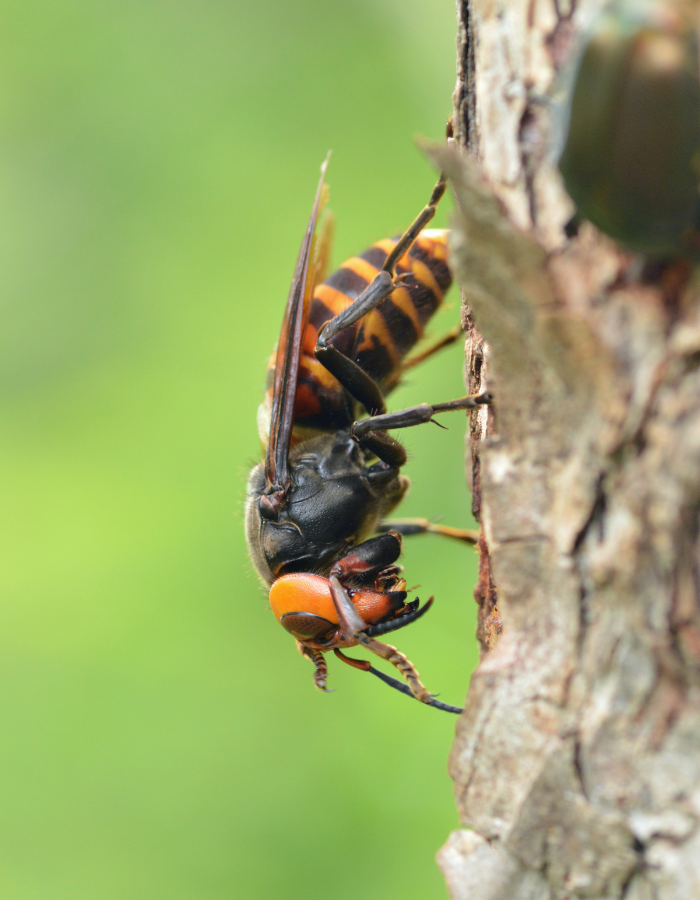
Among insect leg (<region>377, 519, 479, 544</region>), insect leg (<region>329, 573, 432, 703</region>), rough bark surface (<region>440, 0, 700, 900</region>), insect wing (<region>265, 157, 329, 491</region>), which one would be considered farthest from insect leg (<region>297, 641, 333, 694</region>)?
rough bark surface (<region>440, 0, 700, 900</region>)

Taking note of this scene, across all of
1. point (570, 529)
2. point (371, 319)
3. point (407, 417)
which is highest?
point (371, 319)

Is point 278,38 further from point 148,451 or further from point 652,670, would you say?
point 652,670

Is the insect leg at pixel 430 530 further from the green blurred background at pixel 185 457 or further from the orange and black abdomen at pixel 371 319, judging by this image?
the green blurred background at pixel 185 457

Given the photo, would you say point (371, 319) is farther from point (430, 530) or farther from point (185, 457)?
point (185, 457)

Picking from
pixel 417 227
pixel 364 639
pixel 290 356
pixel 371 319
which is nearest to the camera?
pixel 364 639

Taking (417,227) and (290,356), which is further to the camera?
(290,356)

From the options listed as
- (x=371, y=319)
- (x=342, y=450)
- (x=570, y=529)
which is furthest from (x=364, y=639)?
(x=371, y=319)
